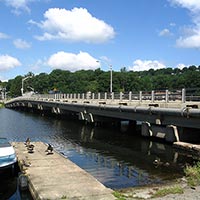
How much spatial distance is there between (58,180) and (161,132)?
1598 cm

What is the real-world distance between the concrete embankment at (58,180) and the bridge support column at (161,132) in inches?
415

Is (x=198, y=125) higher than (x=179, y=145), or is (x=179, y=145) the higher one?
(x=198, y=125)

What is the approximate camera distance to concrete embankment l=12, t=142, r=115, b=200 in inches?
439

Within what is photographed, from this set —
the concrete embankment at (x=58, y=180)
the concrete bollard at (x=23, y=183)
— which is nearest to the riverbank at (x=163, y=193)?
the concrete embankment at (x=58, y=180)

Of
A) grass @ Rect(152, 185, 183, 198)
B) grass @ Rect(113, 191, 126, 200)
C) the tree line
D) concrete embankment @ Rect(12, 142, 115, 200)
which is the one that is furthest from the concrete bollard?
the tree line

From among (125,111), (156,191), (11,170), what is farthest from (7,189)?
(125,111)

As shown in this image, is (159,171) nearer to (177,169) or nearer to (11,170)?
(177,169)

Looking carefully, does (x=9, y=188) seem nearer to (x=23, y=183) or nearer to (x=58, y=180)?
(x=23, y=183)

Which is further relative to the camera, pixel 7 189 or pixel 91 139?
pixel 91 139

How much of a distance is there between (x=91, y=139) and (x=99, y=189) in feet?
64.7

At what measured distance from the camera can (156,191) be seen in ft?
38.7

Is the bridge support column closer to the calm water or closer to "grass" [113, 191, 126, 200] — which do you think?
the calm water

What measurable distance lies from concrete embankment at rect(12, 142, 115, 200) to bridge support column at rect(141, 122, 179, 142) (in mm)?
10539

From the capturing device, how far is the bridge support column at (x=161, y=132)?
25.4 m
